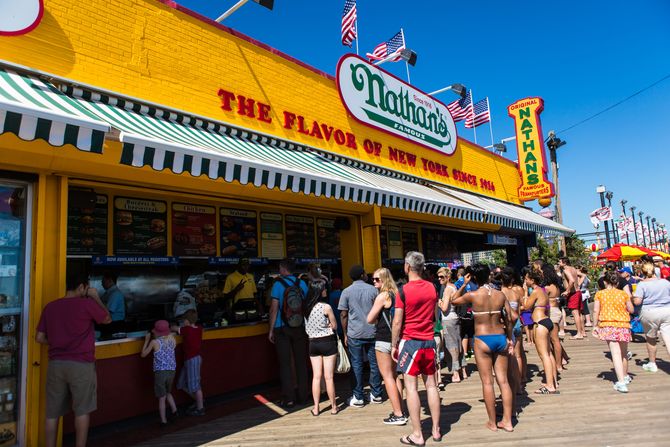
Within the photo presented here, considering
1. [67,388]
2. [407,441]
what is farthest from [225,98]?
[407,441]

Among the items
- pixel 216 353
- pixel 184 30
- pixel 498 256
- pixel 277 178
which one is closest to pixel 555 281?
pixel 277 178

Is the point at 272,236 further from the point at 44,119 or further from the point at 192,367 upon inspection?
the point at 44,119

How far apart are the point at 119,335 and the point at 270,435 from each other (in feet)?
7.47

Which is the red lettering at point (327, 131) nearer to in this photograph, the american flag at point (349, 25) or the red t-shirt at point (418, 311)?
the american flag at point (349, 25)

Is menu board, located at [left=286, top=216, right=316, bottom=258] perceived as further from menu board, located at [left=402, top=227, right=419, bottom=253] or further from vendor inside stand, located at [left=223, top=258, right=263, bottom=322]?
menu board, located at [left=402, top=227, right=419, bottom=253]

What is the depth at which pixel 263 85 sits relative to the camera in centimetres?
750

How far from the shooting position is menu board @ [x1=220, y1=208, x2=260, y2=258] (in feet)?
24.5

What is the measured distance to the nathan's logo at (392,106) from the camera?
9.36 metres

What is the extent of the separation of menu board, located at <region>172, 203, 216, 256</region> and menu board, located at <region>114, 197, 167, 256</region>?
7.4 inches

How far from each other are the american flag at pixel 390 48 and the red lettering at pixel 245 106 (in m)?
4.68

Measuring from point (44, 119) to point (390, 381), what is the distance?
4028 mm

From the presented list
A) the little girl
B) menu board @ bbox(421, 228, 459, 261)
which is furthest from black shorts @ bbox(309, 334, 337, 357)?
menu board @ bbox(421, 228, 459, 261)

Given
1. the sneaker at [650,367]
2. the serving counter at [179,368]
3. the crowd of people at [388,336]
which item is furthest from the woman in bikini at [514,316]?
the serving counter at [179,368]

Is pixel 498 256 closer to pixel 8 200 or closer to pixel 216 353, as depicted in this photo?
pixel 216 353
